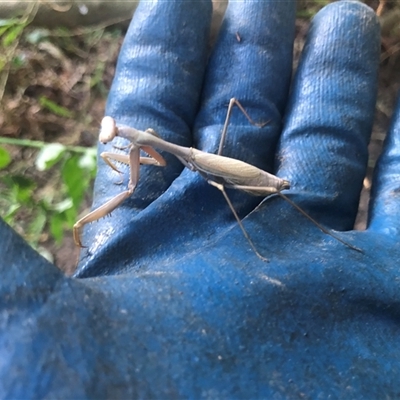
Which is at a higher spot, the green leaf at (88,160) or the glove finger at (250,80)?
the glove finger at (250,80)

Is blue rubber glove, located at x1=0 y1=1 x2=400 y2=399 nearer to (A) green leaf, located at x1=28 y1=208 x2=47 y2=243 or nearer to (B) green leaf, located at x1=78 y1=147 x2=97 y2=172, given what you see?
(B) green leaf, located at x1=78 y1=147 x2=97 y2=172

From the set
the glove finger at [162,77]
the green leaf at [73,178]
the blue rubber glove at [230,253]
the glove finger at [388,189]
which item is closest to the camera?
the blue rubber glove at [230,253]

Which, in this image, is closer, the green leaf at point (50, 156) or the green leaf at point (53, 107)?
the green leaf at point (50, 156)

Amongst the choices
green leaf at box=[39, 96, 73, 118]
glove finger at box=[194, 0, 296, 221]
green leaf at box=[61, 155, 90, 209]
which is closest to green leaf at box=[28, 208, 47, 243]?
green leaf at box=[61, 155, 90, 209]

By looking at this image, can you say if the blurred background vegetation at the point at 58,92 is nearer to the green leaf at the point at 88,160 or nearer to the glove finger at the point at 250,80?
the green leaf at the point at 88,160

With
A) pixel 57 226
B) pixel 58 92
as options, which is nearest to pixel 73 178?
pixel 57 226

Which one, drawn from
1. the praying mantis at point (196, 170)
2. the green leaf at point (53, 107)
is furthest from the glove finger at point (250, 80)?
the green leaf at point (53, 107)

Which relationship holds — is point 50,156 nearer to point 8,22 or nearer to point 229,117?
point 229,117
